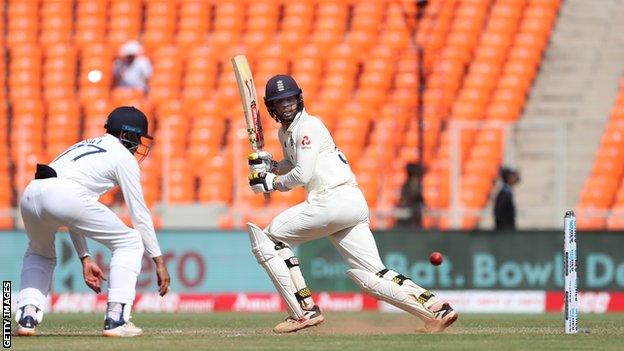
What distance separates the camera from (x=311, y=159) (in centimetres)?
1137

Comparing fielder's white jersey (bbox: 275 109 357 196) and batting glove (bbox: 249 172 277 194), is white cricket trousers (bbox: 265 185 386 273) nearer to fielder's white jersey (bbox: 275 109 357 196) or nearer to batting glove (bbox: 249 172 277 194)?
fielder's white jersey (bbox: 275 109 357 196)

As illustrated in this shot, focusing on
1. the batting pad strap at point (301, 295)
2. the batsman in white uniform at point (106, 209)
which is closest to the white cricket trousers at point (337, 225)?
the batting pad strap at point (301, 295)

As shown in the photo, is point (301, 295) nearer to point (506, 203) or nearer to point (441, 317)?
Result: point (441, 317)

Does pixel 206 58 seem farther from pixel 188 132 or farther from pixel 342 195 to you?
pixel 342 195

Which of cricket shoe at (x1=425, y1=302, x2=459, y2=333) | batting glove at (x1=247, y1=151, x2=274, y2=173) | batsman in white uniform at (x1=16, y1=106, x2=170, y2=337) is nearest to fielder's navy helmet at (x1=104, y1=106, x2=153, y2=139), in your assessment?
batsman in white uniform at (x1=16, y1=106, x2=170, y2=337)

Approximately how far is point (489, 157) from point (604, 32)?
564cm

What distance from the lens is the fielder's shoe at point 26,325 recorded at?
11070mm

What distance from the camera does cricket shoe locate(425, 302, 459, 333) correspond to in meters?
11.5

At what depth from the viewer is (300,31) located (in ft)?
83.4

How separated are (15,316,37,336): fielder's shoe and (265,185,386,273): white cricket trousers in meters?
1.93

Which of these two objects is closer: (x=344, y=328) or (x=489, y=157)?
(x=344, y=328)

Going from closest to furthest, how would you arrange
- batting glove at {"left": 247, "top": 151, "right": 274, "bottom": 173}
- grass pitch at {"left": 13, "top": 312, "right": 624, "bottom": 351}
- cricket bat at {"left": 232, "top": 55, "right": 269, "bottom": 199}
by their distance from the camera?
grass pitch at {"left": 13, "top": 312, "right": 624, "bottom": 351} → batting glove at {"left": 247, "top": 151, "right": 274, "bottom": 173} → cricket bat at {"left": 232, "top": 55, "right": 269, "bottom": 199}

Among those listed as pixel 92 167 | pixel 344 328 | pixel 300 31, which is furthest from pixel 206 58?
pixel 92 167

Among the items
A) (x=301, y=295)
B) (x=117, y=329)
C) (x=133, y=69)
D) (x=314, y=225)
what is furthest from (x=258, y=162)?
(x=133, y=69)
